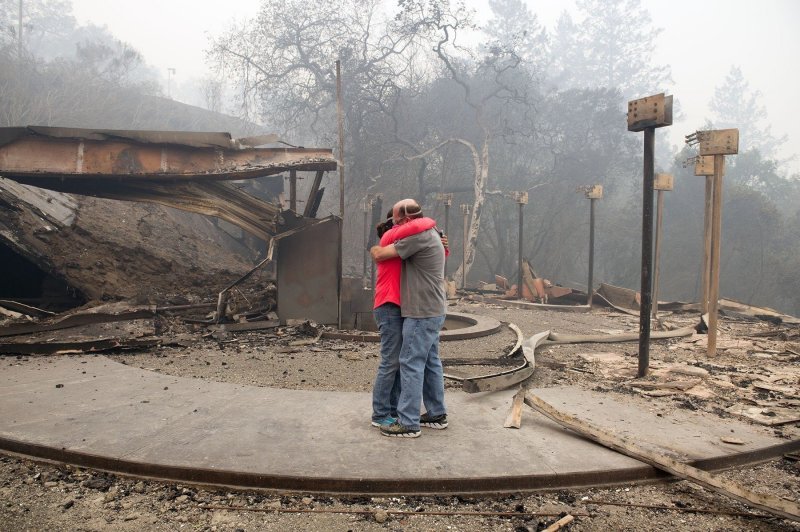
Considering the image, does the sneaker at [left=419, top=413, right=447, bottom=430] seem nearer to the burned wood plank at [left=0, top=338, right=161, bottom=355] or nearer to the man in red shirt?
the man in red shirt

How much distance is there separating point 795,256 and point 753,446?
27.3 m

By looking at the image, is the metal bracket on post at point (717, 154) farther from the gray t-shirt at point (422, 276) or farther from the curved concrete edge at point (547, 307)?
the curved concrete edge at point (547, 307)

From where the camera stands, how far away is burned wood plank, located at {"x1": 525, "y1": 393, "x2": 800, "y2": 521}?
2777 millimetres

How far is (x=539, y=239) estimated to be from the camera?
27922mm

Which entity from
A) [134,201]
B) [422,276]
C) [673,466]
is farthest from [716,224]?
[134,201]

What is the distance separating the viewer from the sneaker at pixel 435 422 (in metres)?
3.96

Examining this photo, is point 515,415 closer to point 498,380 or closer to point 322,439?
point 498,380

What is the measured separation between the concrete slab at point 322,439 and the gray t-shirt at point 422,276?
0.88m

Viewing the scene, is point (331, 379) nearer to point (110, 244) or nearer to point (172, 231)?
point (110, 244)

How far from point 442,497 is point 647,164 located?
4.33 m

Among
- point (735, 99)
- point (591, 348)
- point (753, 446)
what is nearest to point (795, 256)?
point (591, 348)

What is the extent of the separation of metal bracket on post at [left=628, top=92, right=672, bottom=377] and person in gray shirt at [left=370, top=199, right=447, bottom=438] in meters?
2.87

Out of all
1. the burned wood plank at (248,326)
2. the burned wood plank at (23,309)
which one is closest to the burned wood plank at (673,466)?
the burned wood plank at (248,326)

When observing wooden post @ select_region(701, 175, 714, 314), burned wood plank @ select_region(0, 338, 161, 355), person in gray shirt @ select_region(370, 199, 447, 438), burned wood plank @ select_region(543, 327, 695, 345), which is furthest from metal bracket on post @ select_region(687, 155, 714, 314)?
burned wood plank @ select_region(0, 338, 161, 355)
